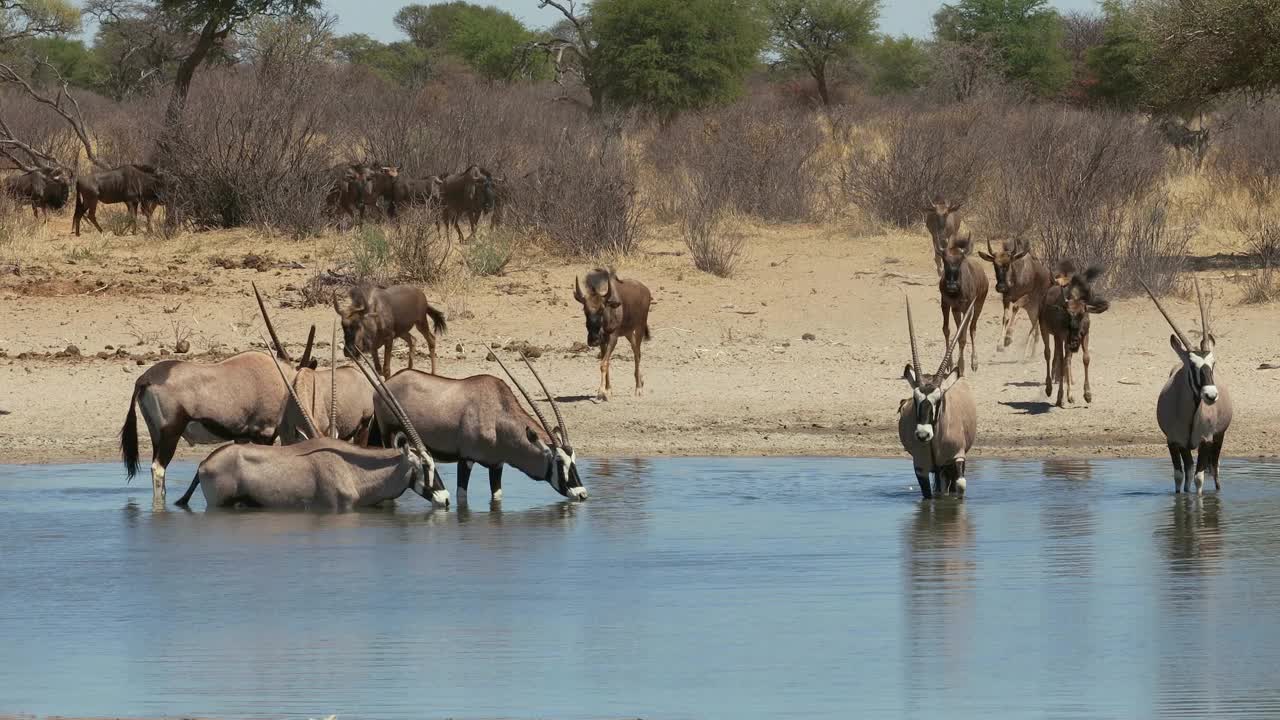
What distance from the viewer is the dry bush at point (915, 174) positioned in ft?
79.6

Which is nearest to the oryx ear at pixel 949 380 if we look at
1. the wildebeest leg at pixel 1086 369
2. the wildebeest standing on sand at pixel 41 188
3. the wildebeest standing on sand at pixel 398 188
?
the wildebeest leg at pixel 1086 369

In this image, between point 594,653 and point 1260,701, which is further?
point 594,653

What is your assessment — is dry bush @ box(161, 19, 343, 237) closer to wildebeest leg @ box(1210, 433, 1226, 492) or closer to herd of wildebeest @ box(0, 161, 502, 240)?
herd of wildebeest @ box(0, 161, 502, 240)

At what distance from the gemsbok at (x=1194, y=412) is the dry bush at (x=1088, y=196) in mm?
6237

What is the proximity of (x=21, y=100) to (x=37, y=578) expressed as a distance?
26126mm

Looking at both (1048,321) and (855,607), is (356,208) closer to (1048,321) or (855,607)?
(1048,321)

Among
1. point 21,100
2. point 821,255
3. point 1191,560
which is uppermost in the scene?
point 21,100

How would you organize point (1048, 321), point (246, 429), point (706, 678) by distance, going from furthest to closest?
point (1048, 321), point (246, 429), point (706, 678)

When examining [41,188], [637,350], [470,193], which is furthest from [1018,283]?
[41,188]

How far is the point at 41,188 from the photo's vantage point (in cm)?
2623

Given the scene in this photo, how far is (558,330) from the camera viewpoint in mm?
18453

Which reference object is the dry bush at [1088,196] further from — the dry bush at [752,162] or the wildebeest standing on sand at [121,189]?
the wildebeest standing on sand at [121,189]

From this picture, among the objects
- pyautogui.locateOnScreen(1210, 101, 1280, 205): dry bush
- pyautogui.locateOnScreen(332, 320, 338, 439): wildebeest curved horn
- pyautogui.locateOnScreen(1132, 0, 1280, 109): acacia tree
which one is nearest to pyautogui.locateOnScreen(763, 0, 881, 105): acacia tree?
pyautogui.locateOnScreen(1210, 101, 1280, 205): dry bush

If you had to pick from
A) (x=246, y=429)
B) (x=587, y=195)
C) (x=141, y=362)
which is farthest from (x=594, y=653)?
(x=587, y=195)
